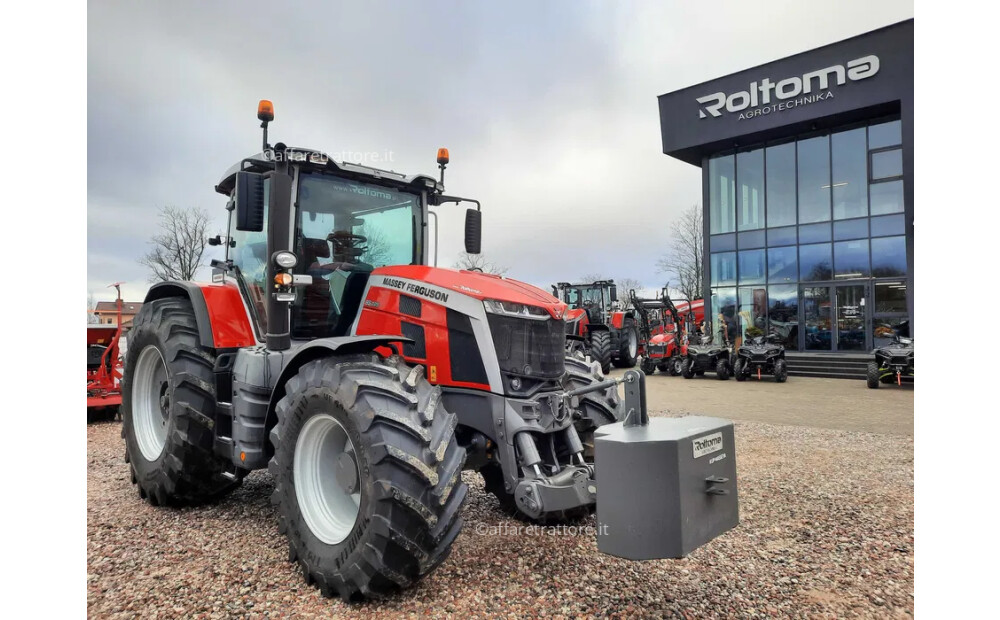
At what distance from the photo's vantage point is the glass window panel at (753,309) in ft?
65.4

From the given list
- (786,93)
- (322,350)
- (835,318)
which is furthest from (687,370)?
(322,350)

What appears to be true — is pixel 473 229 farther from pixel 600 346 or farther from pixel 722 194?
pixel 722 194

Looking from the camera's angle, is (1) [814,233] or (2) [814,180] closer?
(1) [814,233]

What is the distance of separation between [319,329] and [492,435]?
1.44m

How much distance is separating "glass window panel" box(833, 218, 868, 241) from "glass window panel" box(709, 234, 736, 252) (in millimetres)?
3035

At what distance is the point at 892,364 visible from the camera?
1335cm

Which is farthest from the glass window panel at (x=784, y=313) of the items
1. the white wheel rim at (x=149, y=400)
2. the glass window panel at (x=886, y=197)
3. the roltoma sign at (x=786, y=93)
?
the white wheel rim at (x=149, y=400)

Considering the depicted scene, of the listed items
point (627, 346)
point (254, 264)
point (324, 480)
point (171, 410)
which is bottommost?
point (627, 346)

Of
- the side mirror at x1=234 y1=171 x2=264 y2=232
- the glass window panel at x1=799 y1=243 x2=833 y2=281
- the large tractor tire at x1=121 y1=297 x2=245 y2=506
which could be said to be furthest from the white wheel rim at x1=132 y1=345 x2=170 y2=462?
the glass window panel at x1=799 y1=243 x2=833 y2=281

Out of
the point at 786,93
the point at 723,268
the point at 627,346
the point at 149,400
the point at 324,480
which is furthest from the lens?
the point at 723,268

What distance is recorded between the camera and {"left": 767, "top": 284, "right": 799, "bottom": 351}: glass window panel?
19266 millimetres

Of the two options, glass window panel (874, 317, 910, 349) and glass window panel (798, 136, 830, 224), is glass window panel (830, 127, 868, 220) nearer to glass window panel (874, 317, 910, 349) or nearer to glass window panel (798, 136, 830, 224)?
glass window panel (798, 136, 830, 224)

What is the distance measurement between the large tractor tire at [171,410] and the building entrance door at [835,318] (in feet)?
59.6

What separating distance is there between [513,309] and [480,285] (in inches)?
9.7
